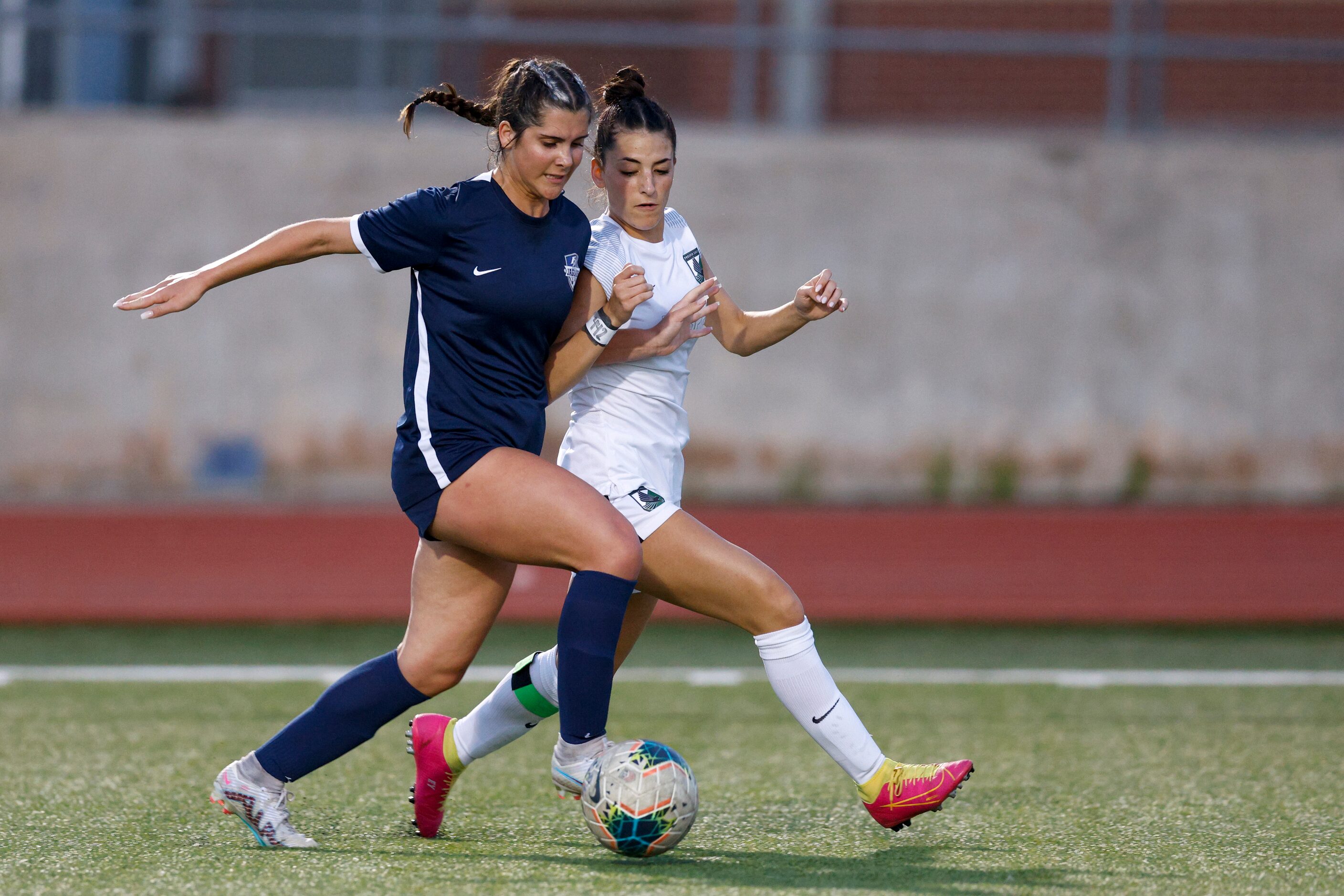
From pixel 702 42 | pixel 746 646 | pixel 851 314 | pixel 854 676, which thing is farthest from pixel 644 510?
pixel 702 42

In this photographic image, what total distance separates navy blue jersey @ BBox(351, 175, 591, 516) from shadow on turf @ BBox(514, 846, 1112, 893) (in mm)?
932

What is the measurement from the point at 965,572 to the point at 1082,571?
61 centimetres

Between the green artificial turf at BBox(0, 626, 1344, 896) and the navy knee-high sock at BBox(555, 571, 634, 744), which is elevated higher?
the navy knee-high sock at BBox(555, 571, 634, 744)

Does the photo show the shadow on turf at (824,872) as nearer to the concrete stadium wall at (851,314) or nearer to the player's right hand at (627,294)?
the player's right hand at (627,294)

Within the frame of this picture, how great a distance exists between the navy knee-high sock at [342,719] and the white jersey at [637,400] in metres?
0.63

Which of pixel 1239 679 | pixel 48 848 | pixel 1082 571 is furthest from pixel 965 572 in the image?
pixel 48 848

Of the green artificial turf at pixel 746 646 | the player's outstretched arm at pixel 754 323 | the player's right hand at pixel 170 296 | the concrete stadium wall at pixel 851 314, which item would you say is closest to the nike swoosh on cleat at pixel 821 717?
the player's outstretched arm at pixel 754 323

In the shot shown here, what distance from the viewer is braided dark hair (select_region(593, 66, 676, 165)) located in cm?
323

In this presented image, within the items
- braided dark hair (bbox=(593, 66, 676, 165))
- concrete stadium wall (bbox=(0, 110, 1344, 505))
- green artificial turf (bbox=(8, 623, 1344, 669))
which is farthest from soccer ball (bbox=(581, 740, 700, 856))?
concrete stadium wall (bbox=(0, 110, 1344, 505))

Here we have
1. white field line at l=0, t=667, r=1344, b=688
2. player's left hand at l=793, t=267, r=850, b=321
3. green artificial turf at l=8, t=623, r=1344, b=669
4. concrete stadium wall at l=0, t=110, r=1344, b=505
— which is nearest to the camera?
player's left hand at l=793, t=267, r=850, b=321

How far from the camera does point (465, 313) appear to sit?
3.07 meters

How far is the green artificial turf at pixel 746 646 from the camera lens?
20.9ft

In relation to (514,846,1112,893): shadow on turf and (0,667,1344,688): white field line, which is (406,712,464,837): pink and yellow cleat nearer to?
(514,846,1112,893): shadow on turf

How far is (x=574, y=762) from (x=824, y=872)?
0.59 meters
